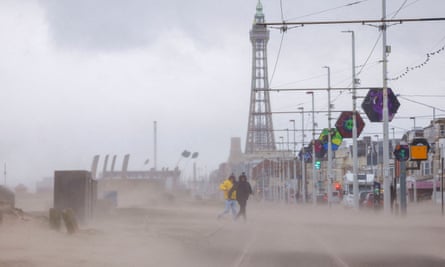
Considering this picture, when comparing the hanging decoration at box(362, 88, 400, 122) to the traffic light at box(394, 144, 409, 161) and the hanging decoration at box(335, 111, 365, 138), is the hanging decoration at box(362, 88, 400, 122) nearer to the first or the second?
the traffic light at box(394, 144, 409, 161)

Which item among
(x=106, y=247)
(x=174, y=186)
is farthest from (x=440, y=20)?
(x=174, y=186)

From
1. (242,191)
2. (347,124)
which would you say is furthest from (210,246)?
(347,124)

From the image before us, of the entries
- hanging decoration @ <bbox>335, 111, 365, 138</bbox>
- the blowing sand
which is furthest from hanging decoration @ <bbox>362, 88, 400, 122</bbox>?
the blowing sand

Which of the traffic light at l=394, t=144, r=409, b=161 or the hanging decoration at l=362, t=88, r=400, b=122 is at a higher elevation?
the hanging decoration at l=362, t=88, r=400, b=122

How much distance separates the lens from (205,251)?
71.7 feet

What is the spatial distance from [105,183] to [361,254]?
61721 mm

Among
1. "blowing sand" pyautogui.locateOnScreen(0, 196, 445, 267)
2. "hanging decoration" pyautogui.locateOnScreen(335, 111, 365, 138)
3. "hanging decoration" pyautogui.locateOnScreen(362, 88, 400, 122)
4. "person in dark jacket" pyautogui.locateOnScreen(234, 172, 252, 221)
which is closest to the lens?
"blowing sand" pyautogui.locateOnScreen(0, 196, 445, 267)

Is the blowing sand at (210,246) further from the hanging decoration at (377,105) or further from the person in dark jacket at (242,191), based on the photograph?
the hanging decoration at (377,105)

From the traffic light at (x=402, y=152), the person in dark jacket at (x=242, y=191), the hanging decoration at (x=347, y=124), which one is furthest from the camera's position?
the hanging decoration at (x=347, y=124)

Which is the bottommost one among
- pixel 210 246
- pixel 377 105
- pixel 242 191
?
pixel 210 246

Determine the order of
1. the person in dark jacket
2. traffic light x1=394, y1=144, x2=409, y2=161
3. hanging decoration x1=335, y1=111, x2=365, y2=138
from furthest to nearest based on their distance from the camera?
hanging decoration x1=335, y1=111, x2=365, y2=138, traffic light x1=394, y1=144, x2=409, y2=161, the person in dark jacket

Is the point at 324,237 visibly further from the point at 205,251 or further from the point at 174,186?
the point at 174,186

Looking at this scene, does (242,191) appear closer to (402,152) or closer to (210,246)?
(402,152)

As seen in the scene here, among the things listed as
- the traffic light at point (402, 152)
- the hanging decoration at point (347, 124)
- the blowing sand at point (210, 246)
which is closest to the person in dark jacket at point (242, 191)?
the blowing sand at point (210, 246)
